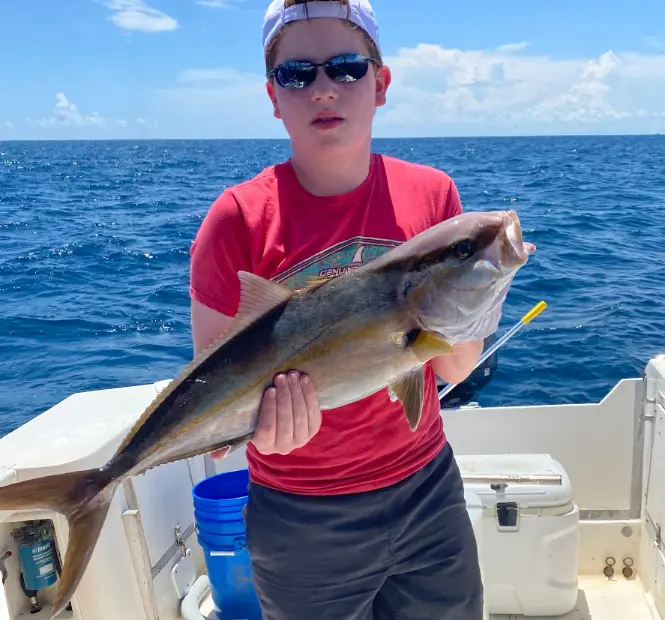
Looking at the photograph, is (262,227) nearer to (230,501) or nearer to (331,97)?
(331,97)

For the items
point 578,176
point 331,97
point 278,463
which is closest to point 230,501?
point 278,463

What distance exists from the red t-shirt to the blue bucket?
1376 mm

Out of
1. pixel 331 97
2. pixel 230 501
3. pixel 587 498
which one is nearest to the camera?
pixel 331 97

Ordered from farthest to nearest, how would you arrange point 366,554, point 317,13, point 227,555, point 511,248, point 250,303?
point 227,555, point 366,554, point 317,13, point 250,303, point 511,248

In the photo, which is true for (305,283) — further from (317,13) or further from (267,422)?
(317,13)

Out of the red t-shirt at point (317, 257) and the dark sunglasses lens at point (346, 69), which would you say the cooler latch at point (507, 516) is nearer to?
the red t-shirt at point (317, 257)

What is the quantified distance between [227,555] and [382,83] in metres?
2.52

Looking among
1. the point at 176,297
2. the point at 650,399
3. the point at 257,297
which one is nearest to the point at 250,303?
the point at 257,297

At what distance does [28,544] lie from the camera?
133 inches

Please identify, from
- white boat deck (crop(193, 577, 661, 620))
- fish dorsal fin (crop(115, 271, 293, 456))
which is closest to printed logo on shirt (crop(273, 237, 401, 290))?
fish dorsal fin (crop(115, 271, 293, 456))

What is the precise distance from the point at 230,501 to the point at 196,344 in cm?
158

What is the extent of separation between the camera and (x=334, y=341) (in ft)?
6.73

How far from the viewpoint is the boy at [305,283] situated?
2.21 metres

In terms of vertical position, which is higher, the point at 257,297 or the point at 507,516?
the point at 257,297
